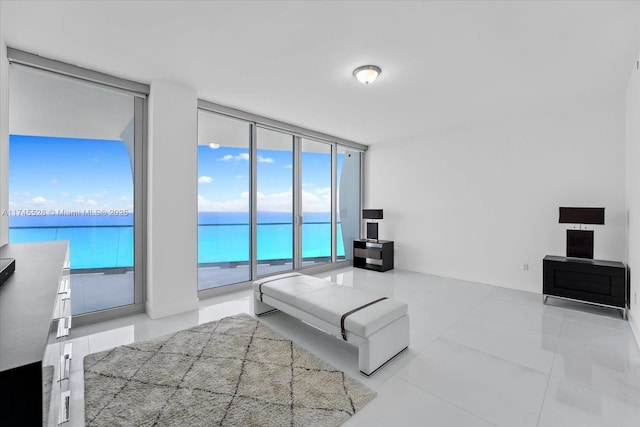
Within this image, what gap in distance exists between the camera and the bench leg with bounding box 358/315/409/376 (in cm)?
233

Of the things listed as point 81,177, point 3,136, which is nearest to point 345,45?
point 3,136

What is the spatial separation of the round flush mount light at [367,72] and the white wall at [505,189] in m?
3.04

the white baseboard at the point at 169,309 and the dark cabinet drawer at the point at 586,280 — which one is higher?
the dark cabinet drawer at the point at 586,280

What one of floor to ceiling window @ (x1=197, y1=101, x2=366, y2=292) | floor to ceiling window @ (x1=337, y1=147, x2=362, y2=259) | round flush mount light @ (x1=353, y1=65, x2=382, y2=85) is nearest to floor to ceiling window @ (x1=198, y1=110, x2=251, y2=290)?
floor to ceiling window @ (x1=197, y1=101, x2=366, y2=292)

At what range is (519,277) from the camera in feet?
15.8

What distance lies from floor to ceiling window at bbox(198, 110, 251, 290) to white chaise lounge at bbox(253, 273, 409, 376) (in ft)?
6.38

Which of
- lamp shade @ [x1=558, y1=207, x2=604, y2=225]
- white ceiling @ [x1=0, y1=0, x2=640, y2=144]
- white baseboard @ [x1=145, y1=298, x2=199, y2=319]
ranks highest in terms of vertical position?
white ceiling @ [x1=0, y1=0, x2=640, y2=144]

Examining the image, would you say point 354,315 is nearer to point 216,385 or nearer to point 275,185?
point 216,385

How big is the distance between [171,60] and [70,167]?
1792 millimetres

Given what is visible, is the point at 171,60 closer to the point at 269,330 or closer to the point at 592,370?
the point at 269,330

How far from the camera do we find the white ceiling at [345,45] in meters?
2.28

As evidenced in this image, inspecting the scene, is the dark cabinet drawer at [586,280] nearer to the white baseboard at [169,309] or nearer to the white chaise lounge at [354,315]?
the white chaise lounge at [354,315]

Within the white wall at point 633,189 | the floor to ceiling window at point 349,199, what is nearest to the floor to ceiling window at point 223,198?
the floor to ceiling window at point 349,199

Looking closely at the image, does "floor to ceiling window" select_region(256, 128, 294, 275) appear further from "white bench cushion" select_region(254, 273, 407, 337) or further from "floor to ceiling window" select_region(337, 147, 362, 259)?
"white bench cushion" select_region(254, 273, 407, 337)
